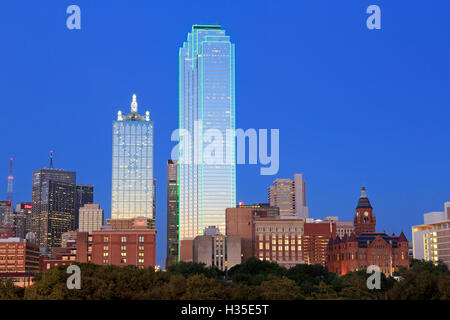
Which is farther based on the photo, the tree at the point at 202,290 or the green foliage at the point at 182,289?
the green foliage at the point at 182,289

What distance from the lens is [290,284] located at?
8631cm

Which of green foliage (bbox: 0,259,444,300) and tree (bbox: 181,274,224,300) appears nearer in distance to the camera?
tree (bbox: 181,274,224,300)

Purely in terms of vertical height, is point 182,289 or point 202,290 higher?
point 202,290

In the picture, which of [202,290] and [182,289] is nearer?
[202,290]

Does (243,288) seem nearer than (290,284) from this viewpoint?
Yes
